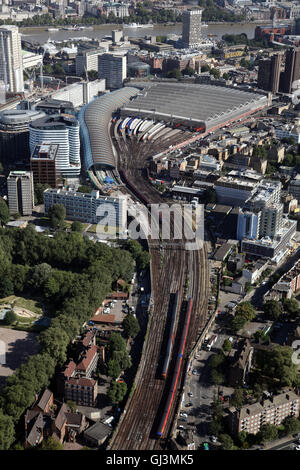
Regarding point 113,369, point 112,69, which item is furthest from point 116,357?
point 112,69

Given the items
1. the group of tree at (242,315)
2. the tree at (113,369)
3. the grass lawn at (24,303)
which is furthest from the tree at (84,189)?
the tree at (113,369)

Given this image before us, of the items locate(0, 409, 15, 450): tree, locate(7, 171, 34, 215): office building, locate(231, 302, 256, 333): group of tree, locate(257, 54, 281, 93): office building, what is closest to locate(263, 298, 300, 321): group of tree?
locate(231, 302, 256, 333): group of tree

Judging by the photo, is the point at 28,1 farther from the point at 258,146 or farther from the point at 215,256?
the point at 215,256

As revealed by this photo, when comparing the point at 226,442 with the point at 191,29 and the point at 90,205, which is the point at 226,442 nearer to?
the point at 90,205

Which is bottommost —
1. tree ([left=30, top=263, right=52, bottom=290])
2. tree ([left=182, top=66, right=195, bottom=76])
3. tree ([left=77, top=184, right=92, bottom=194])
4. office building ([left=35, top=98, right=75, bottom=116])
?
tree ([left=30, top=263, right=52, bottom=290])

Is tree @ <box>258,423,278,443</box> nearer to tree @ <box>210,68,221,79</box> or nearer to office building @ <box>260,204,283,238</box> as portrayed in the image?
office building @ <box>260,204,283,238</box>

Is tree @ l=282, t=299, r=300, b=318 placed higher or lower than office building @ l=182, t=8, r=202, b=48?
Result: lower
